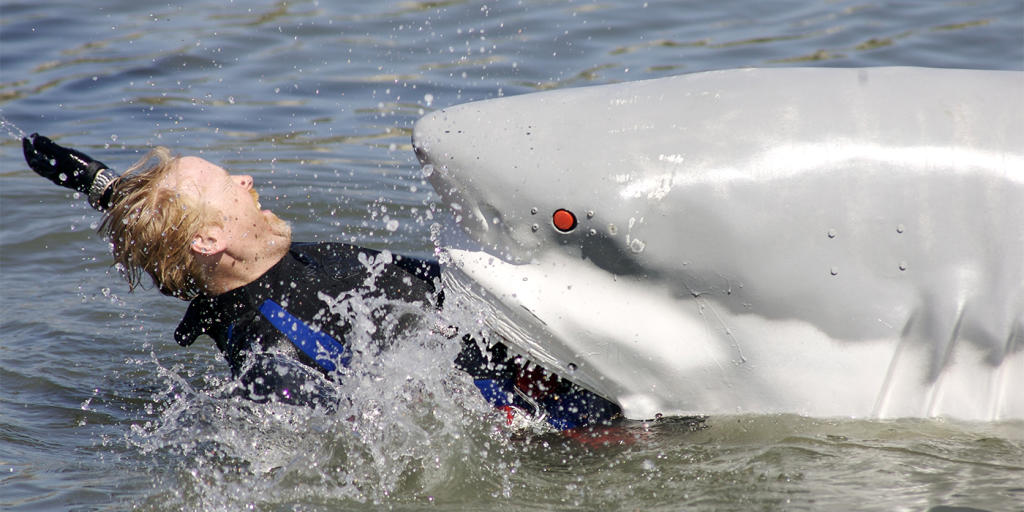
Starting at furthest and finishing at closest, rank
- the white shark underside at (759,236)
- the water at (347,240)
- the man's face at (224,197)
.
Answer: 1. the man's face at (224,197)
2. the water at (347,240)
3. the white shark underside at (759,236)

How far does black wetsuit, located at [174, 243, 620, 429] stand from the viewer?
9.55 ft

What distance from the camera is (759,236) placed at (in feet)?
Result: 8.03

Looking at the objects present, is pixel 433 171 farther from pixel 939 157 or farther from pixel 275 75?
pixel 275 75

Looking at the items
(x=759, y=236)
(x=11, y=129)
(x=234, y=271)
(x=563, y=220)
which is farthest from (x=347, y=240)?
(x=759, y=236)

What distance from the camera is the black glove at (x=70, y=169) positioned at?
10.5 ft

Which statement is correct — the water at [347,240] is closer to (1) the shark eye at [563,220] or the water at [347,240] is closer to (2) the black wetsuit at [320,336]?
(2) the black wetsuit at [320,336]

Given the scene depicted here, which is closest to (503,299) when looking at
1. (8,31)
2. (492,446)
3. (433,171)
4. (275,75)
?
(433,171)

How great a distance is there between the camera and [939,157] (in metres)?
2.42

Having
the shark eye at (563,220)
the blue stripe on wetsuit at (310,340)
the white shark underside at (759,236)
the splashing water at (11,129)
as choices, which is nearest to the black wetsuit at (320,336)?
the blue stripe on wetsuit at (310,340)

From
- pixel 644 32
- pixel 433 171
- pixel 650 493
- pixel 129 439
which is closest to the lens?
pixel 433 171

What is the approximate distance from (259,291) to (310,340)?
21 cm

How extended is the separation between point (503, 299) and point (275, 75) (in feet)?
16.9

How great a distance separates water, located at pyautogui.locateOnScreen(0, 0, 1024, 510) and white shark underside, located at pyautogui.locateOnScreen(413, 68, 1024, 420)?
0.17m

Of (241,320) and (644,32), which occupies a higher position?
(644,32)
